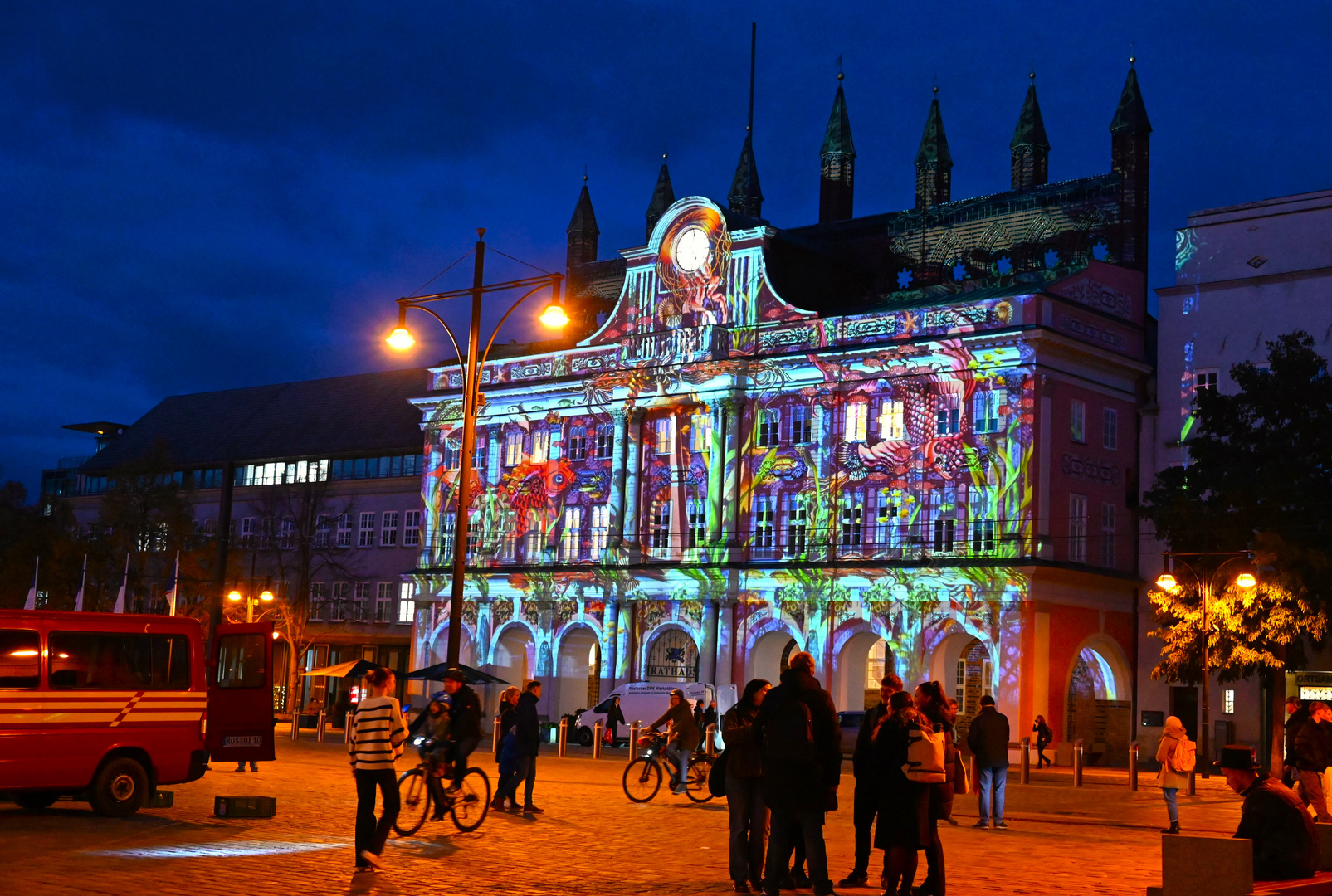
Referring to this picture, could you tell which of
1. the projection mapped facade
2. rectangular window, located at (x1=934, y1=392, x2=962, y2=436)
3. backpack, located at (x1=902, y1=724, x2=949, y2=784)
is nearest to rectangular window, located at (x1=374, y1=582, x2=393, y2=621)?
the projection mapped facade

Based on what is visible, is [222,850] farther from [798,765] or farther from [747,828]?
[798,765]

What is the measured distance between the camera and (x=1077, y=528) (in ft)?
177

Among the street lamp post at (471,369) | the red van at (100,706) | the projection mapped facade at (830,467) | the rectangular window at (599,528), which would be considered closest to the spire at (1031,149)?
the projection mapped facade at (830,467)

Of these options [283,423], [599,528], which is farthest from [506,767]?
[283,423]

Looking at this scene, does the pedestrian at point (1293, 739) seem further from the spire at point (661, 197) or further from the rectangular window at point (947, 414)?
the spire at point (661, 197)

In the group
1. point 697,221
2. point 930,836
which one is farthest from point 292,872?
point 697,221

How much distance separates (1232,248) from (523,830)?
127 feet

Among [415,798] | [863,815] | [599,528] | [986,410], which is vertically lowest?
[415,798]

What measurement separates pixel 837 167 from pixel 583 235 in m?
12.6

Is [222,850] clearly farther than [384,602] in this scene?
No

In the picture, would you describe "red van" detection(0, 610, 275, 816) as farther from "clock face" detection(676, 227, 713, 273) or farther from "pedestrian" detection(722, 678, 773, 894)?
"clock face" detection(676, 227, 713, 273)

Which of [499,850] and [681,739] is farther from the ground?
[681,739]

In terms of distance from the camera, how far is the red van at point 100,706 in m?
20.3

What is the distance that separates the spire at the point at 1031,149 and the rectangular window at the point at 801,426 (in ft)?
36.5
